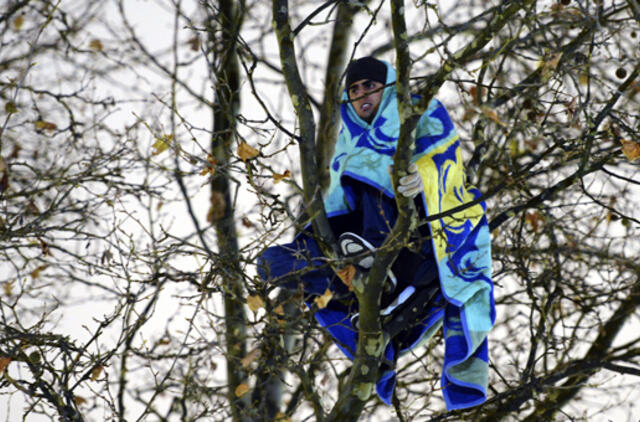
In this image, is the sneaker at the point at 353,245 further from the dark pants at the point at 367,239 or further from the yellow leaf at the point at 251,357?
the yellow leaf at the point at 251,357

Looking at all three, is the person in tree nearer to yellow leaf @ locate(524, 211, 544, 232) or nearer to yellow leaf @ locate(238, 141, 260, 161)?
yellow leaf @ locate(238, 141, 260, 161)

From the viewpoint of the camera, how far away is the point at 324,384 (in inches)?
281

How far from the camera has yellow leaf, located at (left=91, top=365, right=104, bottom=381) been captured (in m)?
4.94

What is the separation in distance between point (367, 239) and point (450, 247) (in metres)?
0.51

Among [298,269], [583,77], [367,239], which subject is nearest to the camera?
[367,239]

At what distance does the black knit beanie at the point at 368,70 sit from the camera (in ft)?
16.5

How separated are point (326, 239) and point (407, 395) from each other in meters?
2.56

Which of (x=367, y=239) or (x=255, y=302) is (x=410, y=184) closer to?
(x=367, y=239)

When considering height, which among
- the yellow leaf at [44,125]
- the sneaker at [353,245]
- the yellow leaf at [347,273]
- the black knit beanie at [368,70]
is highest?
the yellow leaf at [44,125]

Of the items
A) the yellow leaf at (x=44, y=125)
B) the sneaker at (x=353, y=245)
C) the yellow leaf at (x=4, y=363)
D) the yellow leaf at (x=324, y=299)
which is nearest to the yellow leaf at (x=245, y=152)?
the sneaker at (x=353, y=245)

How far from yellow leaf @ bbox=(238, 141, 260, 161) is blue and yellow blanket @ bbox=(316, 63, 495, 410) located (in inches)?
29.7

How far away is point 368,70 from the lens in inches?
198

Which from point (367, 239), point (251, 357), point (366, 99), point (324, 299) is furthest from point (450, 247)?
point (251, 357)

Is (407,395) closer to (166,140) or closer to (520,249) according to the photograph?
(520,249)
